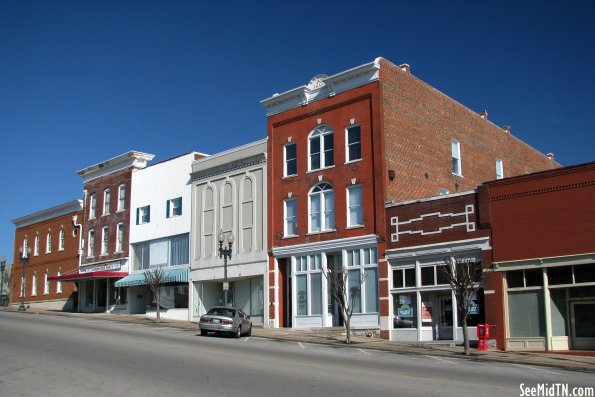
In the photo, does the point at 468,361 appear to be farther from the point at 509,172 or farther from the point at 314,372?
the point at 509,172

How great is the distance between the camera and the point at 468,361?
902 inches

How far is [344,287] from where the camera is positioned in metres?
31.0

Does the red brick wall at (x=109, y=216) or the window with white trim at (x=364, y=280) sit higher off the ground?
the red brick wall at (x=109, y=216)

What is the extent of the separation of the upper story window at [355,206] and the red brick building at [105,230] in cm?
2196

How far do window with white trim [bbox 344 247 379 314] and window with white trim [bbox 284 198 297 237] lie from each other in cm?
493

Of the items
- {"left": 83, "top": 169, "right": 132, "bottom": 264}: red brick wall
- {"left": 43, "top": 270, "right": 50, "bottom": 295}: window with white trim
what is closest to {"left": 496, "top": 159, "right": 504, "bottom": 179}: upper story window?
{"left": 83, "top": 169, "right": 132, "bottom": 264}: red brick wall

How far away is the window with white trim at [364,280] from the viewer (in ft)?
109

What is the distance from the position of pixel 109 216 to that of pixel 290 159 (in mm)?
20849

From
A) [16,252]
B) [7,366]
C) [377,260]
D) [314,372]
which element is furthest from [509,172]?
[16,252]

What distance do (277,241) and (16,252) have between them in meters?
39.6

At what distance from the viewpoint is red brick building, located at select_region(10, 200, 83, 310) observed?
5762 centimetres

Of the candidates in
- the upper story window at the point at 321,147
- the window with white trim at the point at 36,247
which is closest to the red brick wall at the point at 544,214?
the upper story window at the point at 321,147

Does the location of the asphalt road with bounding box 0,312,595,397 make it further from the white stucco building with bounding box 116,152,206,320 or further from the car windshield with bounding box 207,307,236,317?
the white stucco building with bounding box 116,152,206,320

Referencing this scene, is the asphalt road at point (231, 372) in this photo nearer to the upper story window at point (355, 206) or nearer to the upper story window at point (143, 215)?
the upper story window at point (355, 206)
